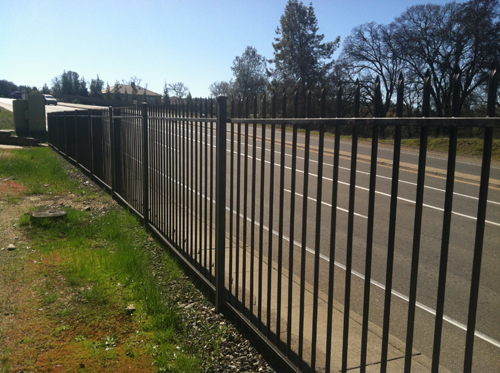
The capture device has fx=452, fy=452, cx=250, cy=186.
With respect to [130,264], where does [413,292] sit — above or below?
above

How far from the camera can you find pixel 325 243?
745 cm

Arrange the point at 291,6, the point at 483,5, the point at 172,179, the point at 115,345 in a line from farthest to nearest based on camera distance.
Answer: the point at 291,6, the point at 483,5, the point at 172,179, the point at 115,345

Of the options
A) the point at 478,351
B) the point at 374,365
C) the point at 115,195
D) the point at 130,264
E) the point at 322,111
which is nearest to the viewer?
the point at 322,111

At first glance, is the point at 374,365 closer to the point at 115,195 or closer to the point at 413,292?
the point at 413,292

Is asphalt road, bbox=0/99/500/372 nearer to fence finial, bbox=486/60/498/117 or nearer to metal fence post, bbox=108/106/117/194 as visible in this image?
fence finial, bbox=486/60/498/117

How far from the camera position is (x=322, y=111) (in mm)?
2836

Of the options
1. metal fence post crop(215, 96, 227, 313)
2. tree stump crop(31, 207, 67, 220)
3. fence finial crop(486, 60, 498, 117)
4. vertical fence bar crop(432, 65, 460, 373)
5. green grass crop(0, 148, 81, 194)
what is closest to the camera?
fence finial crop(486, 60, 498, 117)

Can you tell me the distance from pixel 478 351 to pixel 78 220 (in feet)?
21.2

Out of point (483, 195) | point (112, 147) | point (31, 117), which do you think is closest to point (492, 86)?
point (483, 195)

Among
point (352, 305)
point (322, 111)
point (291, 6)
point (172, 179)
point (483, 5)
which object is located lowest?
point (352, 305)

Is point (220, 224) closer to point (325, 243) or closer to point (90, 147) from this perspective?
point (325, 243)

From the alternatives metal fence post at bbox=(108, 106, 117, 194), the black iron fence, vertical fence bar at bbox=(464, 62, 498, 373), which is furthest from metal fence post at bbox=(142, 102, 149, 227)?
vertical fence bar at bbox=(464, 62, 498, 373)

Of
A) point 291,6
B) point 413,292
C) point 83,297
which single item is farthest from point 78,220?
point 291,6

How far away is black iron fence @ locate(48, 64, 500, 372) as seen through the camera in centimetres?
225
